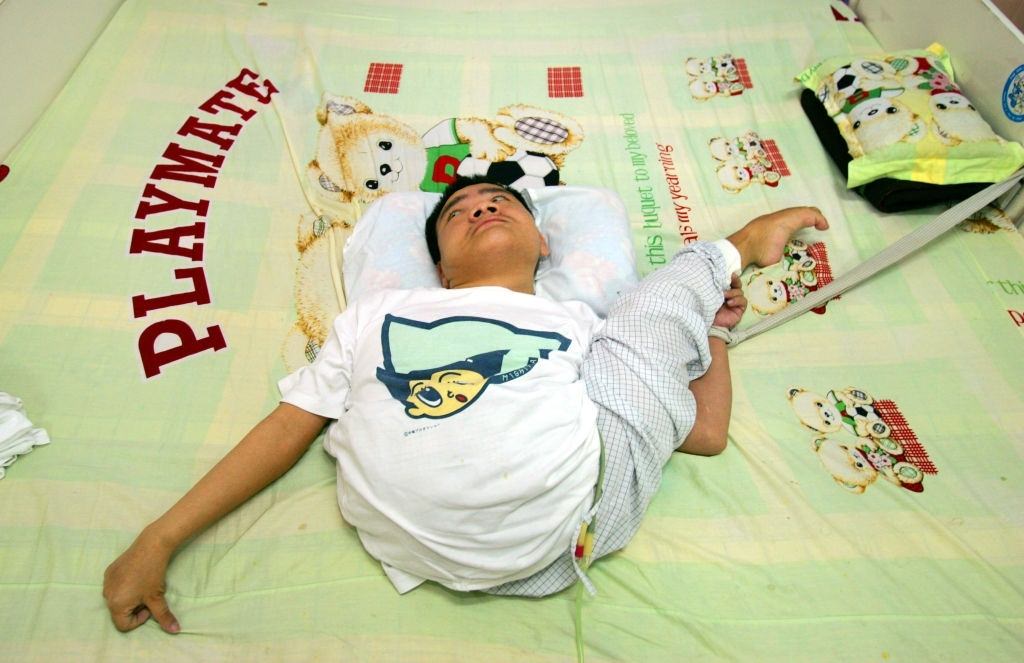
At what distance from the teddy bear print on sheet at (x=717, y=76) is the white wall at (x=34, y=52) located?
1.62 metres

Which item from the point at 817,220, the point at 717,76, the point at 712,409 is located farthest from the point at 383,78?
the point at 712,409

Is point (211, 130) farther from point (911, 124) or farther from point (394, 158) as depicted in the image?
point (911, 124)

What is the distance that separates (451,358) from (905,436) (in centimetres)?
77

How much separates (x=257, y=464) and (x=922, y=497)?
1.03 m

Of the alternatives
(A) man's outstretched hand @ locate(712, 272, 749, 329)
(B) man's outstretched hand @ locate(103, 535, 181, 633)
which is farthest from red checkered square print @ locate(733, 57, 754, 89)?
(B) man's outstretched hand @ locate(103, 535, 181, 633)

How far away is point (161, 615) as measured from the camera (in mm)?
898

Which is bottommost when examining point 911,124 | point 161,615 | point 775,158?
point 161,615

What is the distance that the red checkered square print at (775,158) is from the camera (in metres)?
1.61

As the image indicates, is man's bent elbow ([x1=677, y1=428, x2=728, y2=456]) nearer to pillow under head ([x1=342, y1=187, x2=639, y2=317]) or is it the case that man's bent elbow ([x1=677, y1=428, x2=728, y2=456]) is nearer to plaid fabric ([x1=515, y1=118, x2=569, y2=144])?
pillow under head ([x1=342, y1=187, x2=639, y2=317])

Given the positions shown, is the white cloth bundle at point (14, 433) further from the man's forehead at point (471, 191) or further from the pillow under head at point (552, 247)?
the man's forehead at point (471, 191)

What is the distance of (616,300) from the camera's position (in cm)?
128

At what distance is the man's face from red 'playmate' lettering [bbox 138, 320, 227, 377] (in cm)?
45

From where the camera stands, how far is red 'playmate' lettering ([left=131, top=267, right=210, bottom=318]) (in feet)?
4.14

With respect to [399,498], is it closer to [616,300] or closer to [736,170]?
[616,300]
